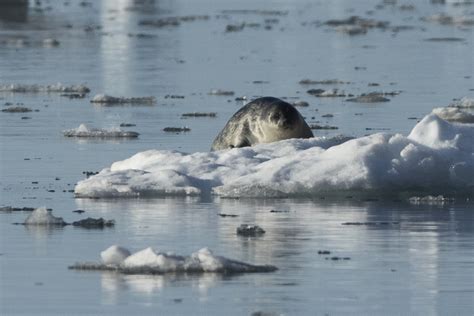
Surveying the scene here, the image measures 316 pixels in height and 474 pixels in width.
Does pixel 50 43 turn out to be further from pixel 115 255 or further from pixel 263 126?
pixel 115 255

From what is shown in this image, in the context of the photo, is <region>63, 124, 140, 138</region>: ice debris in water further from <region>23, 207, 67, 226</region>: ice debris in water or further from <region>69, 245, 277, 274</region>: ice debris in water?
<region>69, 245, 277, 274</region>: ice debris in water

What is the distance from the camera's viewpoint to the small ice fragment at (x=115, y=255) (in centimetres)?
1149

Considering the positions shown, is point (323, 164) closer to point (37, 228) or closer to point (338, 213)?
point (338, 213)

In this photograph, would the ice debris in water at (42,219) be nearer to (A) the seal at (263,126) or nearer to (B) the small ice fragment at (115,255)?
(B) the small ice fragment at (115,255)

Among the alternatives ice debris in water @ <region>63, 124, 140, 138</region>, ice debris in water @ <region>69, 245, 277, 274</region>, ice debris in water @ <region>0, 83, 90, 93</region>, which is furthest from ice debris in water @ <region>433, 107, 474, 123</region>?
ice debris in water @ <region>69, 245, 277, 274</region>

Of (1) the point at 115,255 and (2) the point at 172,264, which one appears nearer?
(2) the point at 172,264

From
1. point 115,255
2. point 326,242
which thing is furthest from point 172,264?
point 326,242

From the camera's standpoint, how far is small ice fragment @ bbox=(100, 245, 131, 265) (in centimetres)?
1149

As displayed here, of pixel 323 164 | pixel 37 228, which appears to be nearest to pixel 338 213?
pixel 323 164

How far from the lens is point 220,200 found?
15227 mm

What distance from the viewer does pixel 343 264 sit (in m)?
11.7

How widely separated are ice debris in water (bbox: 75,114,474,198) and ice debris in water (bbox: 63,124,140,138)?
504 centimetres

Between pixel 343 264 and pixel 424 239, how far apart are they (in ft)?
4.42

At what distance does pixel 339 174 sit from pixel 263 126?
3.75 m
